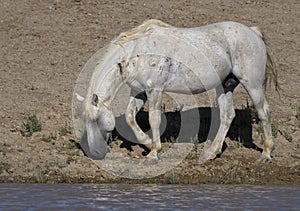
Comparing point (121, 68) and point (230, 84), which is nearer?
point (121, 68)

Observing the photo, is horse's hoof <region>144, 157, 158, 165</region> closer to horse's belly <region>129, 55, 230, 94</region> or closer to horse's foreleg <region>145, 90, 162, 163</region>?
horse's foreleg <region>145, 90, 162, 163</region>

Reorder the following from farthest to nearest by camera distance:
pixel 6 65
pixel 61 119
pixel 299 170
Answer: pixel 6 65 → pixel 61 119 → pixel 299 170

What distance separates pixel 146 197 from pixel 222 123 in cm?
322

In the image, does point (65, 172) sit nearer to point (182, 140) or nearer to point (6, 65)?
point (182, 140)

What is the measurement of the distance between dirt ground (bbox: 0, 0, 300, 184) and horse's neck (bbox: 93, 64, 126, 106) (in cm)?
102

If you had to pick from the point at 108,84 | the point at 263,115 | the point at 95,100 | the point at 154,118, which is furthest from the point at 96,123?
the point at 263,115

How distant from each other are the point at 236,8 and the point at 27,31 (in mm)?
5478

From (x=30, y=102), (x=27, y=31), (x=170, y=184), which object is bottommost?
(x=170, y=184)

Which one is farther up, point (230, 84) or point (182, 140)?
point (230, 84)

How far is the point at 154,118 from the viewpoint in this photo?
1152 cm

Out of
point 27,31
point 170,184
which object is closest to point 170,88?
point 170,184

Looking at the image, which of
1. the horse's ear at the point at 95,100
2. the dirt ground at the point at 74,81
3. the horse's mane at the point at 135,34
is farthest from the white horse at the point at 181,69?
the dirt ground at the point at 74,81

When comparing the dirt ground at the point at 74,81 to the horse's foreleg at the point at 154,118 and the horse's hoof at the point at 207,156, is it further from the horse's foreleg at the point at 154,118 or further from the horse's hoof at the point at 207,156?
the horse's foreleg at the point at 154,118

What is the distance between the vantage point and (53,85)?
14.8m
